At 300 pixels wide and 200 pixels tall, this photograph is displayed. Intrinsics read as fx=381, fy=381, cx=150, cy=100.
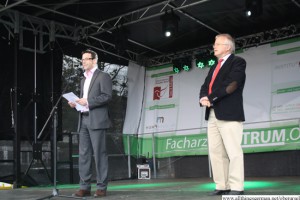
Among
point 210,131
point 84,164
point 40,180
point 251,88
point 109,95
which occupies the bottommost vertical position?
point 40,180

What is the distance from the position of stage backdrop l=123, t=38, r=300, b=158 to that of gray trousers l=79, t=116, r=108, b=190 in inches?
199

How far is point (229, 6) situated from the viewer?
7.36 meters

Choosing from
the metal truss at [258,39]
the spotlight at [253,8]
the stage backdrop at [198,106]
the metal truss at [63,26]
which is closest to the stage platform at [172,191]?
the stage backdrop at [198,106]

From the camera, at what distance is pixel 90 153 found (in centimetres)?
369

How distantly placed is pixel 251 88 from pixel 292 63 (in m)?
1.00

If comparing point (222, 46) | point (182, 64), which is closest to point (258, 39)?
point (182, 64)

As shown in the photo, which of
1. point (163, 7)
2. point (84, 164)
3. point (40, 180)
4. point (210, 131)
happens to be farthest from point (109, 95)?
point (40, 180)

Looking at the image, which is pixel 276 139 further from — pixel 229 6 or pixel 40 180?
pixel 40 180

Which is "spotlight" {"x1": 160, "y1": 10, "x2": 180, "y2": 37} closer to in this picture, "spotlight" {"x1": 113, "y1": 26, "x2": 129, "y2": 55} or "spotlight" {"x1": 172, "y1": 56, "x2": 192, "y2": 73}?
"spotlight" {"x1": 113, "y1": 26, "x2": 129, "y2": 55}

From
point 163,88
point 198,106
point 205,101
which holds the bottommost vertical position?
point 205,101

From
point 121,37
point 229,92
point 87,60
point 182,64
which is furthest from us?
point 182,64

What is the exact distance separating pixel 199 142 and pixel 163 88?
180cm

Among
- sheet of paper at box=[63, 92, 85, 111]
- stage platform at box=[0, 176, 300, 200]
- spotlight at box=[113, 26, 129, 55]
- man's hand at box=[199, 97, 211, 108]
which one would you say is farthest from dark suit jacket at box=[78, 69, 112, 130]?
spotlight at box=[113, 26, 129, 55]

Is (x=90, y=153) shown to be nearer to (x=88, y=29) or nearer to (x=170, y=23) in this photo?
(x=170, y=23)
